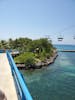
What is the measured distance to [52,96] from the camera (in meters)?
19.2

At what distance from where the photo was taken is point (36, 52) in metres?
57.0

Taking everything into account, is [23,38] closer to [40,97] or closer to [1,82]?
[40,97]

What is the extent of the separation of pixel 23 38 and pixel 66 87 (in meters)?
54.5

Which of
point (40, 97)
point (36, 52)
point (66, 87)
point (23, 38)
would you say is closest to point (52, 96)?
point (40, 97)

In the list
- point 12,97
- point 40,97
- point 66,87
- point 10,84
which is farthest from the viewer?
point 66,87

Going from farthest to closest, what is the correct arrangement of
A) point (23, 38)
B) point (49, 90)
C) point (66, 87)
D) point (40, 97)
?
point (23, 38)
point (66, 87)
point (49, 90)
point (40, 97)

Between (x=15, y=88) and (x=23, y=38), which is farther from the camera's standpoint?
(x=23, y=38)

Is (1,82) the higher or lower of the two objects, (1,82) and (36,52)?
the higher

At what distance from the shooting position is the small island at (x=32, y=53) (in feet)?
129

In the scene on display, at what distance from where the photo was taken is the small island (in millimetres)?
39438

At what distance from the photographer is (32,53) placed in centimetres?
4862

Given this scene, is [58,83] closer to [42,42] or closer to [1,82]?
[1,82]

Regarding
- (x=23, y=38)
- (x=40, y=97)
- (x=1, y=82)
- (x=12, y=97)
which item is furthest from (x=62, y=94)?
(x=23, y=38)

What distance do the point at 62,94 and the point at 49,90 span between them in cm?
189
